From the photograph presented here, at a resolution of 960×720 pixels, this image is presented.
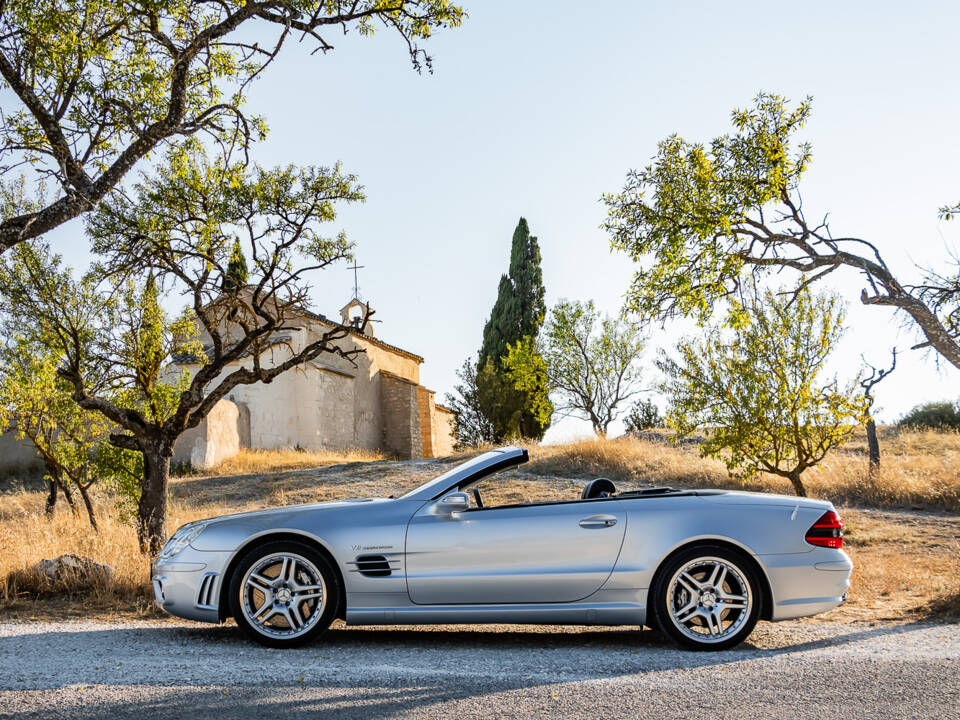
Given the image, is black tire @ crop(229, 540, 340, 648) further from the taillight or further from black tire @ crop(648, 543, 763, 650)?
the taillight

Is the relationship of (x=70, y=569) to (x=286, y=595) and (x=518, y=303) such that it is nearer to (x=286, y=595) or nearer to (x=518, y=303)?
(x=286, y=595)

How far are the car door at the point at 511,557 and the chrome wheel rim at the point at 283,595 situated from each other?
2.21 ft

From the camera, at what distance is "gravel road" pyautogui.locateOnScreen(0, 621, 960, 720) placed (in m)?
3.90

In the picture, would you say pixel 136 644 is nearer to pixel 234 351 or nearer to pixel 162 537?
pixel 162 537

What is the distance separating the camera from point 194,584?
555cm

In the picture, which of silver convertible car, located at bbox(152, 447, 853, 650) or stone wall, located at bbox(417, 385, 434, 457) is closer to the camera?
silver convertible car, located at bbox(152, 447, 853, 650)

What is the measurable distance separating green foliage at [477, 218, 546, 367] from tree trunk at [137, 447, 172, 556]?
29326 mm

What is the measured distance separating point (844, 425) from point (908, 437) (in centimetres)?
1471

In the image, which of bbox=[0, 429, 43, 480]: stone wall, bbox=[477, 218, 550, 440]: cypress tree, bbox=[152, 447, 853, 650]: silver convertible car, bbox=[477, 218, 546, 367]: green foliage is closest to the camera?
bbox=[152, 447, 853, 650]: silver convertible car

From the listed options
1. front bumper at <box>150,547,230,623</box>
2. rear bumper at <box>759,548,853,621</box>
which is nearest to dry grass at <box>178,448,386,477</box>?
front bumper at <box>150,547,230,623</box>

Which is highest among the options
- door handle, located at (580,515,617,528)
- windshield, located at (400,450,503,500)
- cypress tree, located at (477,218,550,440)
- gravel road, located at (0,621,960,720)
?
cypress tree, located at (477,218,550,440)

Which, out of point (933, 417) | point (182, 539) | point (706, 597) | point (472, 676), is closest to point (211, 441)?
point (182, 539)

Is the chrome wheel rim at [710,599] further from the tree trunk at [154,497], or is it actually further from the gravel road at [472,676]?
the tree trunk at [154,497]

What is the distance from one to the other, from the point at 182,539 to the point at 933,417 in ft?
108
